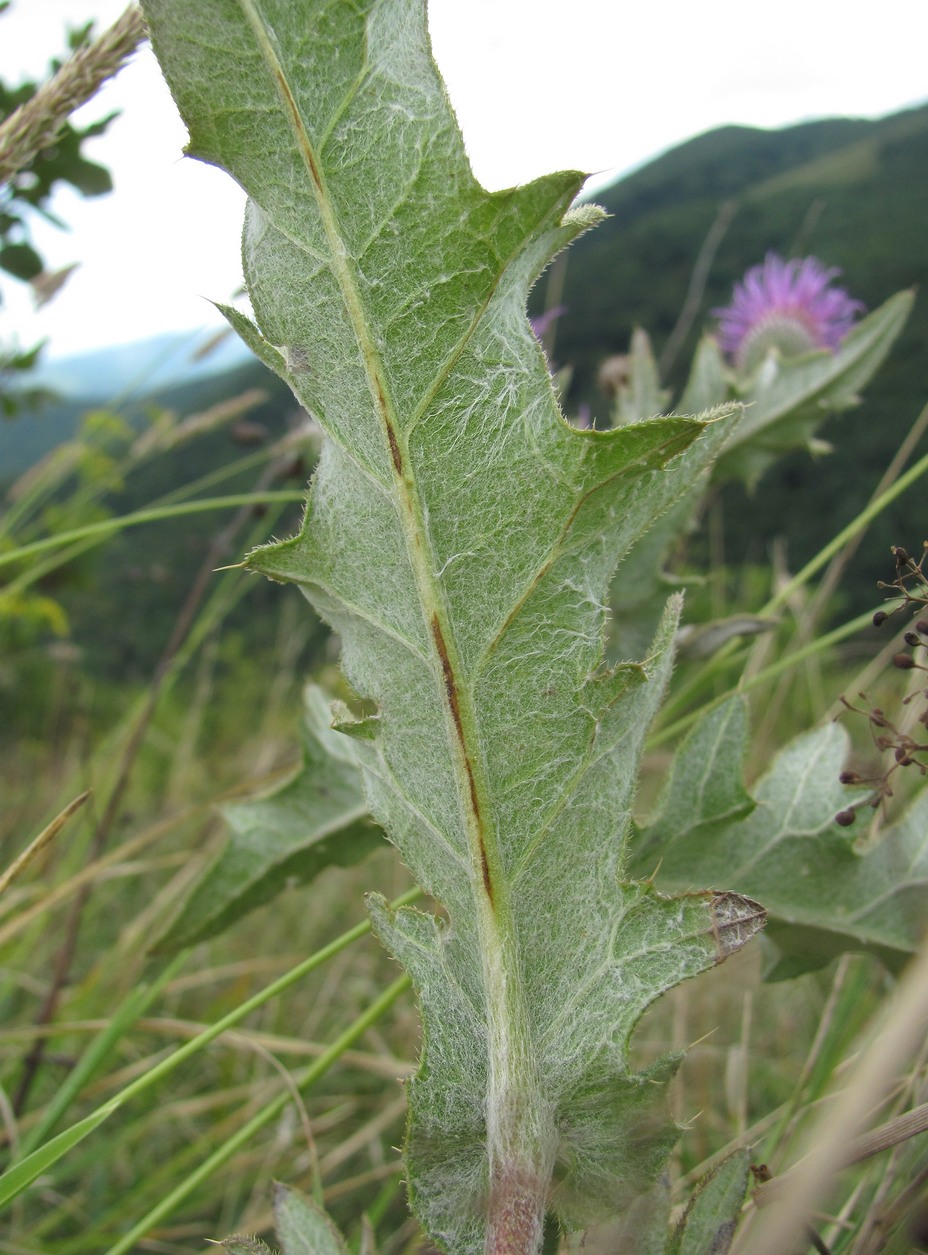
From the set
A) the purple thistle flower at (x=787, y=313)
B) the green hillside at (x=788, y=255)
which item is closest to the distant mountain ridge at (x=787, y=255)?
the green hillside at (x=788, y=255)

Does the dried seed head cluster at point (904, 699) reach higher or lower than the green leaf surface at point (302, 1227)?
higher

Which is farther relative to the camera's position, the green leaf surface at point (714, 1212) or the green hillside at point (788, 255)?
the green hillside at point (788, 255)

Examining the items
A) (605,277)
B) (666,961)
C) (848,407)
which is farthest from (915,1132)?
(605,277)

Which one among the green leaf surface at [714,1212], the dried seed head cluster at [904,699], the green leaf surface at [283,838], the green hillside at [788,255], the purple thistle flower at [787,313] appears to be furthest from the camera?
the green hillside at [788,255]

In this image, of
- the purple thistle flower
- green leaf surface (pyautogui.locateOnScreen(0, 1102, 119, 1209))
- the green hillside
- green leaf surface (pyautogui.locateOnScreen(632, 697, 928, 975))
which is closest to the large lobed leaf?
green leaf surface (pyautogui.locateOnScreen(632, 697, 928, 975))

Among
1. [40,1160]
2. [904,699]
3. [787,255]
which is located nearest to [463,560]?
[904,699]

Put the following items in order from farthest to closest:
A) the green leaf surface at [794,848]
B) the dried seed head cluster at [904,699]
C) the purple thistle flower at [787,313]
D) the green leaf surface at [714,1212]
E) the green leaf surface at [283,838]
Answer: the purple thistle flower at [787,313]
the green leaf surface at [283,838]
the green leaf surface at [794,848]
the dried seed head cluster at [904,699]
the green leaf surface at [714,1212]

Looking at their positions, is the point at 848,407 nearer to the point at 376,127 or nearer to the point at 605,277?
the point at 376,127

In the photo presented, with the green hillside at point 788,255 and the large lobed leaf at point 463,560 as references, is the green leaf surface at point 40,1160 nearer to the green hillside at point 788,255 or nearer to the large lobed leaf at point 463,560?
the large lobed leaf at point 463,560
